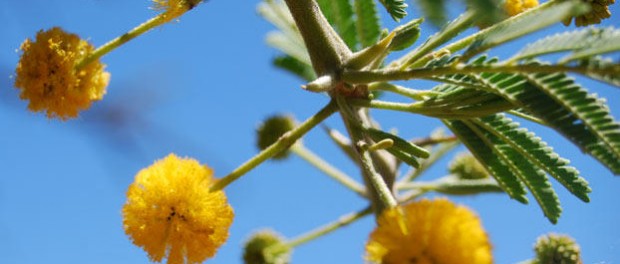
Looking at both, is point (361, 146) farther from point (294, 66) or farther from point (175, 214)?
point (294, 66)

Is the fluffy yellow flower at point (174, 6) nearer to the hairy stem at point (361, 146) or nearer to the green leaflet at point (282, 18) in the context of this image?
the hairy stem at point (361, 146)

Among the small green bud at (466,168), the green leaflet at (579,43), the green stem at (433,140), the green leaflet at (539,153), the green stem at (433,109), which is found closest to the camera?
the green leaflet at (579,43)

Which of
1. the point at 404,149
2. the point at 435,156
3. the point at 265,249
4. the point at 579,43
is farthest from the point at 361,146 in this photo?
the point at 265,249

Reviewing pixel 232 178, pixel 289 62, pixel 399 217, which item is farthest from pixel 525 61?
pixel 289 62

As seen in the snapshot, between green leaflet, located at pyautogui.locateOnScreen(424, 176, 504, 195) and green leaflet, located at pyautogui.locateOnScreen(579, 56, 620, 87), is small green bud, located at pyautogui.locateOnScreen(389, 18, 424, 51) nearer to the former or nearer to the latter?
green leaflet, located at pyautogui.locateOnScreen(579, 56, 620, 87)

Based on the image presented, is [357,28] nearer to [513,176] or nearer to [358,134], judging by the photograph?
[358,134]

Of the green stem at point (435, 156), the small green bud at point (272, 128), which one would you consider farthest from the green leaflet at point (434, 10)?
the small green bud at point (272, 128)
